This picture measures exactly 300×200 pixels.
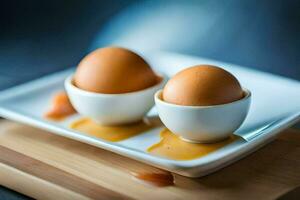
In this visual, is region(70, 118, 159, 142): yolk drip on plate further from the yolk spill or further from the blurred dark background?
the blurred dark background

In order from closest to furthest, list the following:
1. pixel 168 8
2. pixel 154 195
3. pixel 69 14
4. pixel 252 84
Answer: pixel 154 195 → pixel 252 84 → pixel 168 8 → pixel 69 14

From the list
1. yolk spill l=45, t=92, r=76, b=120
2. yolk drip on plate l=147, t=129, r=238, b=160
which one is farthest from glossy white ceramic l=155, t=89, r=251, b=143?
yolk spill l=45, t=92, r=76, b=120

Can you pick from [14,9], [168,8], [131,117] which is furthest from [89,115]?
[14,9]

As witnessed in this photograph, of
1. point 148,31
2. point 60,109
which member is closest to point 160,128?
point 60,109

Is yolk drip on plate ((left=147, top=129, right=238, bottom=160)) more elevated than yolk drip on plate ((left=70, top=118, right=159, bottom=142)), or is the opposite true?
yolk drip on plate ((left=147, top=129, right=238, bottom=160))

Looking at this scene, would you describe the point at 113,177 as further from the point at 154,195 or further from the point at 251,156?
the point at 251,156

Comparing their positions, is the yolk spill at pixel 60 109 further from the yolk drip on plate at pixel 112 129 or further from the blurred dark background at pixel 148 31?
the blurred dark background at pixel 148 31
